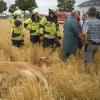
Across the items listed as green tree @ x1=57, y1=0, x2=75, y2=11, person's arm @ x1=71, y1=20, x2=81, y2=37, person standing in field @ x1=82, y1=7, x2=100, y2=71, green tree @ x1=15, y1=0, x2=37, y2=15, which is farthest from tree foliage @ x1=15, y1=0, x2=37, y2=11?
person standing in field @ x1=82, y1=7, x2=100, y2=71

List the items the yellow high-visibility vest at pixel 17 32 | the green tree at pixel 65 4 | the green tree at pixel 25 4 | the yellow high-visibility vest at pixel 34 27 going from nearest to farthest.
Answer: the yellow high-visibility vest at pixel 34 27, the yellow high-visibility vest at pixel 17 32, the green tree at pixel 25 4, the green tree at pixel 65 4

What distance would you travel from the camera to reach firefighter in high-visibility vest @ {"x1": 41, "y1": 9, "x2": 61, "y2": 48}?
42.2 feet

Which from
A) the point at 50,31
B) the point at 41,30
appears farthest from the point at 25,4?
the point at 50,31

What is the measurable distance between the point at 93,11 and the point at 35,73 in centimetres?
324

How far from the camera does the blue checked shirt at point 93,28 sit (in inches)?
394

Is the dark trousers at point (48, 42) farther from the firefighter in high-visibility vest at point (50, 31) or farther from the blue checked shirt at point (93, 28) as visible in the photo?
the blue checked shirt at point (93, 28)

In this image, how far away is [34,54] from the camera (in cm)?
1217

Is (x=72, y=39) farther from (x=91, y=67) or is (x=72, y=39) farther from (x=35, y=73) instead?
(x=35, y=73)

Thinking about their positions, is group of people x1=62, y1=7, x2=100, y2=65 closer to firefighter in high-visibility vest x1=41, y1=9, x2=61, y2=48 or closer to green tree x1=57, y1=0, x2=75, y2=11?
firefighter in high-visibility vest x1=41, y1=9, x2=61, y2=48

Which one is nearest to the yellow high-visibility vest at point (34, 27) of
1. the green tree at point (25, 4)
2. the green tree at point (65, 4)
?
the green tree at point (25, 4)

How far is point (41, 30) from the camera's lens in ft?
43.2

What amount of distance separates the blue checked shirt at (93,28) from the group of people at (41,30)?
2.86m

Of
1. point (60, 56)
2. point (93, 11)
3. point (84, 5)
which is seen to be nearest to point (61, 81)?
point (93, 11)

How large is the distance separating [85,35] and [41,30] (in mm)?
3389
